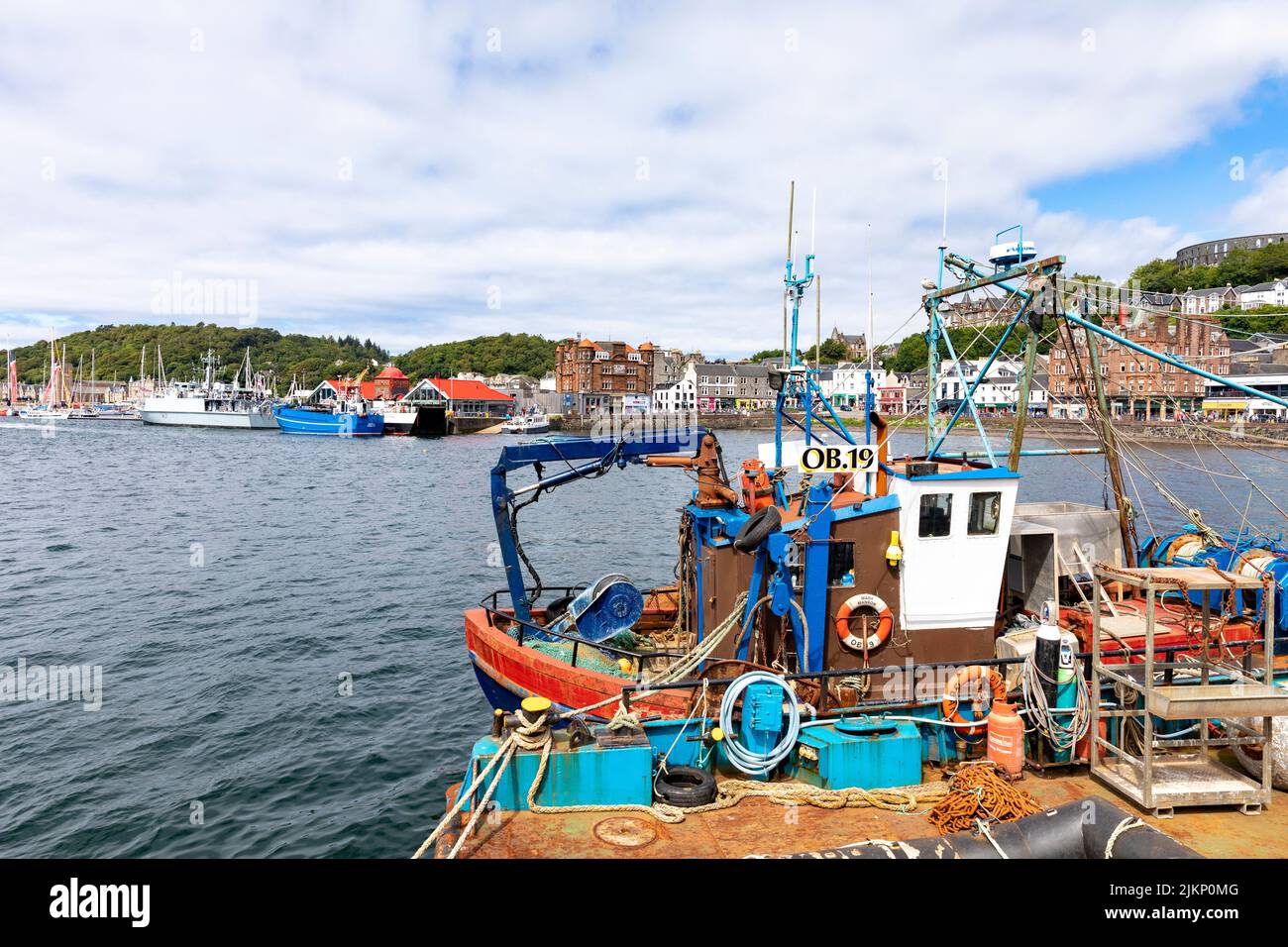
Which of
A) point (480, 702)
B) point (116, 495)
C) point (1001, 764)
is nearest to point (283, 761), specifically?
point (480, 702)

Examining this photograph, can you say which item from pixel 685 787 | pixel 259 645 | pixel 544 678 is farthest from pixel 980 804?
pixel 259 645

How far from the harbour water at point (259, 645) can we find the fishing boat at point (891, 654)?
2.83 metres

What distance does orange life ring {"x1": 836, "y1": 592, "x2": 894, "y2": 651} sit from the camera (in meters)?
11.0

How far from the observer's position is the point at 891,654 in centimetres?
1132

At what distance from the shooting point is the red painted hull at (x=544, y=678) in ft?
38.3

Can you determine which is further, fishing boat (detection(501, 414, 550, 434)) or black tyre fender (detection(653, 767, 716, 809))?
fishing boat (detection(501, 414, 550, 434))

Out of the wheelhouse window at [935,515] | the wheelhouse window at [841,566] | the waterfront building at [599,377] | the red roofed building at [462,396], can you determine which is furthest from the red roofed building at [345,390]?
the wheelhouse window at [935,515]

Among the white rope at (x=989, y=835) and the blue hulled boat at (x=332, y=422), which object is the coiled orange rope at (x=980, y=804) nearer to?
the white rope at (x=989, y=835)

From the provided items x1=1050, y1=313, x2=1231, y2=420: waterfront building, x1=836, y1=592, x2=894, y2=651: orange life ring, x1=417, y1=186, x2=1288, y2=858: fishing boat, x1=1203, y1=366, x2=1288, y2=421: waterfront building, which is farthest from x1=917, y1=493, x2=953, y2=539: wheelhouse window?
x1=1203, y1=366, x2=1288, y2=421: waterfront building

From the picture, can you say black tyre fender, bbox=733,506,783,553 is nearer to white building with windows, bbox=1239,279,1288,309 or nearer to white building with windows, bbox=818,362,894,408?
white building with windows, bbox=818,362,894,408

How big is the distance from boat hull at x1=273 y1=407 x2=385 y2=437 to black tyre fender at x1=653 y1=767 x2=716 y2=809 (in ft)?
394
